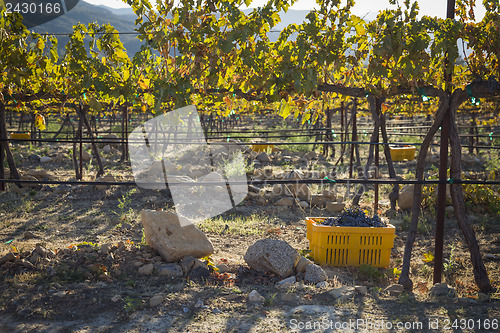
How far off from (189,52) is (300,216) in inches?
160

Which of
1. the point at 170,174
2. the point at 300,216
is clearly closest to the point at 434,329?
the point at 300,216

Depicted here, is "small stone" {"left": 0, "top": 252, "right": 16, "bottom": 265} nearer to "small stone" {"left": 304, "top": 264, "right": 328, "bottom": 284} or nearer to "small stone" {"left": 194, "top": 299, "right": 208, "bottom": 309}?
"small stone" {"left": 194, "top": 299, "right": 208, "bottom": 309}

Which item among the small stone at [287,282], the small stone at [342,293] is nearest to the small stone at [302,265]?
the small stone at [287,282]

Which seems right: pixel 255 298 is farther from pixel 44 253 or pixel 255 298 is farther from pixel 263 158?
pixel 263 158

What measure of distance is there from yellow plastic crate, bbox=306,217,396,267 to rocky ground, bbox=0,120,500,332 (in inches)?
Result: 4.8

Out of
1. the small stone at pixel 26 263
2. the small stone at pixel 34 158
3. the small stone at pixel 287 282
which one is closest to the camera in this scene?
the small stone at pixel 287 282

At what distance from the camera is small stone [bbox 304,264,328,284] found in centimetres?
403

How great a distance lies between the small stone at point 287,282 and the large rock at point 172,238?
0.88 m

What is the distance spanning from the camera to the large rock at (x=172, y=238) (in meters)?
4.25

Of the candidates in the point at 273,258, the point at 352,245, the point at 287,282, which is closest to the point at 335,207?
the point at 352,245

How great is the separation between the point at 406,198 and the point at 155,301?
5175 mm

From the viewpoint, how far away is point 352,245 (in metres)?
4.68

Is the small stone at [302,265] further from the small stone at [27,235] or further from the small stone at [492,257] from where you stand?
the small stone at [27,235]

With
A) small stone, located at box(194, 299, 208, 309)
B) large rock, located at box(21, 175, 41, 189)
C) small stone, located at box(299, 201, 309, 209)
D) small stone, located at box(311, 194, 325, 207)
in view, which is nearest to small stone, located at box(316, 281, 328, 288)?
small stone, located at box(194, 299, 208, 309)
